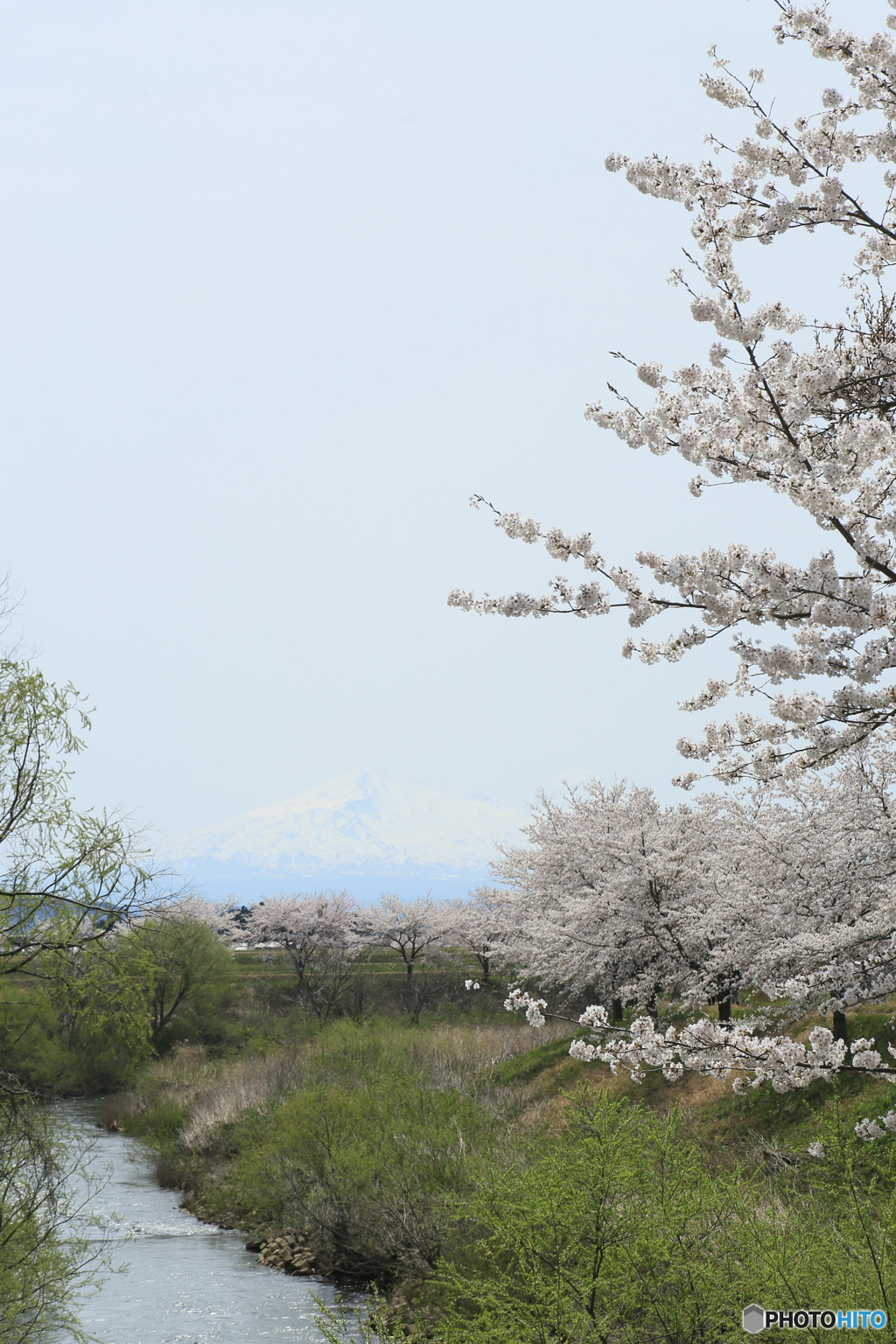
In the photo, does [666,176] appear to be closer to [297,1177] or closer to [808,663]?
[808,663]

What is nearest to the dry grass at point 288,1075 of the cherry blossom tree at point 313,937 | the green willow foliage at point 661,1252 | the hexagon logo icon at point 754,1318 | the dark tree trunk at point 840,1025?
the dark tree trunk at point 840,1025

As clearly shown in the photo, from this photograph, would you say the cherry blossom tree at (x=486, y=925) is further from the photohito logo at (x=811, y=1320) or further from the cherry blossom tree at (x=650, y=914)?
the photohito logo at (x=811, y=1320)

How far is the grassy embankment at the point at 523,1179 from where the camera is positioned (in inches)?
254

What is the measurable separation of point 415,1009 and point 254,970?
42.4 feet

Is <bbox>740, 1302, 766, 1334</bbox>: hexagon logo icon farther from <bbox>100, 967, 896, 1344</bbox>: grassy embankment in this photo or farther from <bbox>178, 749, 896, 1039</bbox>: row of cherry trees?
<bbox>178, 749, 896, 1039</bbox>: row of cherry trees

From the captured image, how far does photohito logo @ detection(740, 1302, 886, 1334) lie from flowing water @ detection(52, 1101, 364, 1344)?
10735mm

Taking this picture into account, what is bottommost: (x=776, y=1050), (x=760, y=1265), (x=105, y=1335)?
(x=105, y=1335)

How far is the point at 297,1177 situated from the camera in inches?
731

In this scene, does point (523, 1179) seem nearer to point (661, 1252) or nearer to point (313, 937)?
point (661, 1252)

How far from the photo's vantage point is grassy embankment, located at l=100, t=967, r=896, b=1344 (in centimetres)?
646

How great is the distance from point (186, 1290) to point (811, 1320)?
577 inches

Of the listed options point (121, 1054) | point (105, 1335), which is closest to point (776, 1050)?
point (105, 1335)

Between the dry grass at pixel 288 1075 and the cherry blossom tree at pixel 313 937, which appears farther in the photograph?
the cherry blossom tree at pixel 313 937

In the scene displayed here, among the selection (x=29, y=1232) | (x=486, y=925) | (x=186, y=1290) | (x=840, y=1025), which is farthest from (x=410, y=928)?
(x=29, y=1232)
